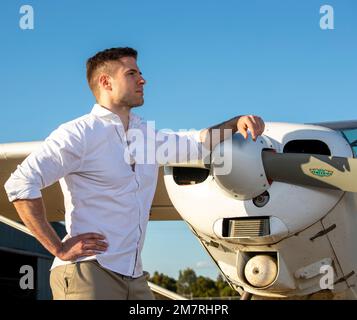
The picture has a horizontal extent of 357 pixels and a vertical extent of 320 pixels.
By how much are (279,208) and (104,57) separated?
2.05 m

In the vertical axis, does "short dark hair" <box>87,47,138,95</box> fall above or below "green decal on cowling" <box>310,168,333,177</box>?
above

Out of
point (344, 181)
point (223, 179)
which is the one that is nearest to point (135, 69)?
point (223, 179)

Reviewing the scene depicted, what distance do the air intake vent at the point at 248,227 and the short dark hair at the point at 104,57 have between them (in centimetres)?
197

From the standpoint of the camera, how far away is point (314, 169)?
4.10 metres

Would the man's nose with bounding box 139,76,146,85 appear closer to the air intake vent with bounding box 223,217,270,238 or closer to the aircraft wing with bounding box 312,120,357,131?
the air intake vent with bounding box 223,217,270,238

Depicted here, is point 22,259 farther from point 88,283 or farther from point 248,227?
point 88,283

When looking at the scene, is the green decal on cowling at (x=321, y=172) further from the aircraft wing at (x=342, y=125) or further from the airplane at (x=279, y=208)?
the aircraft wing at (x=342, y=125)

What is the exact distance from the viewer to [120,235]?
2408mm

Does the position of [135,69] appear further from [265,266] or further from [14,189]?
[265,266]

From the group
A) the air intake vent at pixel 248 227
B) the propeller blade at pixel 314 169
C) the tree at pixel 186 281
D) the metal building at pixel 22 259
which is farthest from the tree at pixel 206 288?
the propeller blade at pixel 314 169

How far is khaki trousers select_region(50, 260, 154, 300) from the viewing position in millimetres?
2307

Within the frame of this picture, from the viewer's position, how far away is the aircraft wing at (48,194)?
6.88 meters

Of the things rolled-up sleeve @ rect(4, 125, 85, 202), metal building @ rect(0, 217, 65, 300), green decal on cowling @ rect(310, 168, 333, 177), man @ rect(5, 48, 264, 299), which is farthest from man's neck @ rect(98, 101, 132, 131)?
metal building @ rect(0, 217, 65, 300)

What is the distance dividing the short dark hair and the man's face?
0.04 metres
